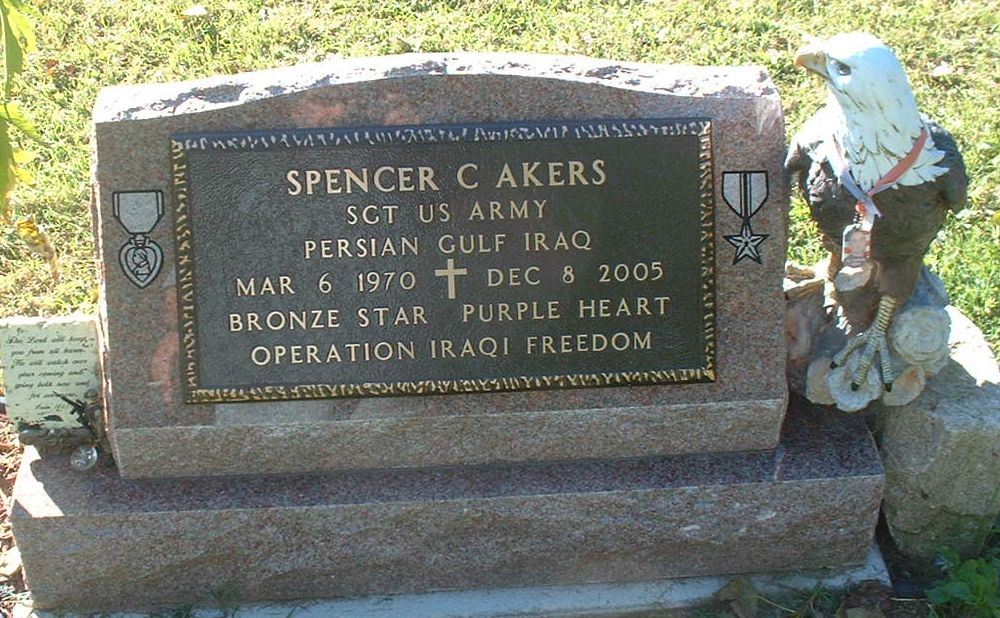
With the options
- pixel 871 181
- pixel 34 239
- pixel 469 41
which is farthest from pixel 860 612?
pixel 469 41

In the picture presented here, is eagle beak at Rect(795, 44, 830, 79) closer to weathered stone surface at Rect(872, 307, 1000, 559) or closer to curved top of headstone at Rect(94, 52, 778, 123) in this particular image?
curved top of headstone at Rect(94, 52, 778, 123)

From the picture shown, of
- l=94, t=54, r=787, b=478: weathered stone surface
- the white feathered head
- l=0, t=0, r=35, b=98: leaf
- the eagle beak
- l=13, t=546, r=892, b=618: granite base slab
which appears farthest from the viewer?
l=13, t=546, r=892, b=618: granite base slab

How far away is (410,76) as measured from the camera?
3.59 meters

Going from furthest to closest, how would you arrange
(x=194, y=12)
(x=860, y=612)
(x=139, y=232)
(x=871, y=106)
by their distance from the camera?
1. (x=194, y=12)
2. (x=860, y=612)
3. (x=139, y=232)
4. (x=871, y=106)

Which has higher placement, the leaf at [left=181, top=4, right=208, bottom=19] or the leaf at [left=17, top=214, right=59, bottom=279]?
the leaf at [left=181, top=4, right=208, bottom=19]

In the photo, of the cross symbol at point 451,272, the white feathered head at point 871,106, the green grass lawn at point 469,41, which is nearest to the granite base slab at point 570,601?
the cross symbol at point 451,272

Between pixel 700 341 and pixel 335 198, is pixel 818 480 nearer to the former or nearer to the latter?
pixel 700 341

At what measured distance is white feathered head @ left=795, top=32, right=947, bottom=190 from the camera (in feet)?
11.1

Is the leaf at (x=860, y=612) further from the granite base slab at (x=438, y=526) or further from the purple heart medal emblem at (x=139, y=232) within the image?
the purple heart medal emblem at (x=139, y=232)

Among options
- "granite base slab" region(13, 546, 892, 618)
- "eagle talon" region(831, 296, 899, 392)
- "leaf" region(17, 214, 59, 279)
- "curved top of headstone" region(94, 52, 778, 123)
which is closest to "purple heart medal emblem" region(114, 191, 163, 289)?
"curved top of headstone" region(94, 52, 778, 123)

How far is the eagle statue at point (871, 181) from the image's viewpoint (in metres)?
3.40

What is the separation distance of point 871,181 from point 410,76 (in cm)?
135

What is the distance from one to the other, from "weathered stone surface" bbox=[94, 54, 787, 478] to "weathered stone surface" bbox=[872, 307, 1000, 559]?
0.39m

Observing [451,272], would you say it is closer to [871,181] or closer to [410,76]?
[410,76]
